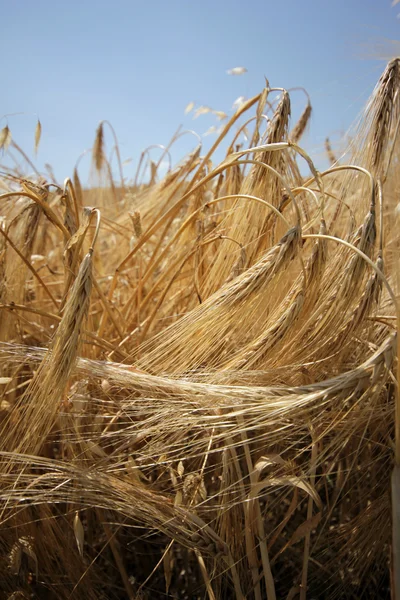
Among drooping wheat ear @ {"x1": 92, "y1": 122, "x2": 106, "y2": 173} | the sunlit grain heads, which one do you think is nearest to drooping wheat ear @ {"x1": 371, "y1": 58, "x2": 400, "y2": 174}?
the sunlit grain heads

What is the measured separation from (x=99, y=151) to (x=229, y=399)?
185cm

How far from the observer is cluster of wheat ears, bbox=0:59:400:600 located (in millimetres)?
741

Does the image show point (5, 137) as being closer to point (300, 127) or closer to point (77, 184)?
point (77, 184)

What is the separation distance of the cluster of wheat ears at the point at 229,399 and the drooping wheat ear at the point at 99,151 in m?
0.98

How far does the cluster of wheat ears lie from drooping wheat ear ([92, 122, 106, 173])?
984 millimetres

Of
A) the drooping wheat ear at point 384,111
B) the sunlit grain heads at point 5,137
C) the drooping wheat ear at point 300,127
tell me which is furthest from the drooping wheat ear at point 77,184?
the drooping wheat ear at point 384,111

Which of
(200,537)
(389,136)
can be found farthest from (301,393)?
(389,136)

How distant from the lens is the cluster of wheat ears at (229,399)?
741mm

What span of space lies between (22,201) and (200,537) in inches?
34.6

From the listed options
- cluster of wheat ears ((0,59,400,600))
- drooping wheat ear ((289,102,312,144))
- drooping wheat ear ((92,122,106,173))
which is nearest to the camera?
cluster of wheat ears ((0,59,400,600))

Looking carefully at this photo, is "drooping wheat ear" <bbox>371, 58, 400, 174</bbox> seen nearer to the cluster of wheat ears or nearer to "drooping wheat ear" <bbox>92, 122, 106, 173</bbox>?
the cluster of wheat ears

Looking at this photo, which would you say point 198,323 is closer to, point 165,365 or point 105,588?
point 165,365

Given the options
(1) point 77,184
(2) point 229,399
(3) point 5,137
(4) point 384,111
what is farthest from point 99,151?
(2) point 229,399

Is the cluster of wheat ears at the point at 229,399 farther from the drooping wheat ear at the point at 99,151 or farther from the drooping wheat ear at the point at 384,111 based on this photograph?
the drooping wheat ear at the point at 99,151
